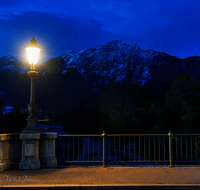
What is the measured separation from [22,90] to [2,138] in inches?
5947

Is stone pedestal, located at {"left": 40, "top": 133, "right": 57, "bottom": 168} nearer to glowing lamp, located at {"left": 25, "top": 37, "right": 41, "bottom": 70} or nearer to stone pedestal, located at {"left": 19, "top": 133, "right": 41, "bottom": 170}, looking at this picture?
stone pedestal, located at {"left": 19, "top": 133, "right": 41, "bottom": 170}

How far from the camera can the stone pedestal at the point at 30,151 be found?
750 centimetres

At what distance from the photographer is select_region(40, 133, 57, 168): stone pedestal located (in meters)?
7.73

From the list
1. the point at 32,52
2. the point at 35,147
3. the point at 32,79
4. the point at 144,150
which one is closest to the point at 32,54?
the point at 32,52

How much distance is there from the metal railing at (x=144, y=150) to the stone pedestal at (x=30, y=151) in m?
0.76

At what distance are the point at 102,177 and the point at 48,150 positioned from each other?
2.31 meters

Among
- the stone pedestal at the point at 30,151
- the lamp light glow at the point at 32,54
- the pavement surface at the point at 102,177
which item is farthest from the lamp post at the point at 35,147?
the lamp light glow at the point at 32,54

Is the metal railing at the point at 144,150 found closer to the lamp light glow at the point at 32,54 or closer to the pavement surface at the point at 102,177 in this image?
the pavement surface at the point at 102,177

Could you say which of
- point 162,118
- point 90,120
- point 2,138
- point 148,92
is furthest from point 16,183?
point 90,120

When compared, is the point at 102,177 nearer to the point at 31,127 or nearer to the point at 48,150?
the point at 48,150

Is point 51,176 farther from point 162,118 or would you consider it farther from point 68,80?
point 68,80

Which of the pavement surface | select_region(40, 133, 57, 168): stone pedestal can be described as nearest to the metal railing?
select_region(40, 133, 57, 168): stone pedestal

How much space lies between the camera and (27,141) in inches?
303

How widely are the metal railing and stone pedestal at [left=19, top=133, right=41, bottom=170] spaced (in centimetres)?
76
